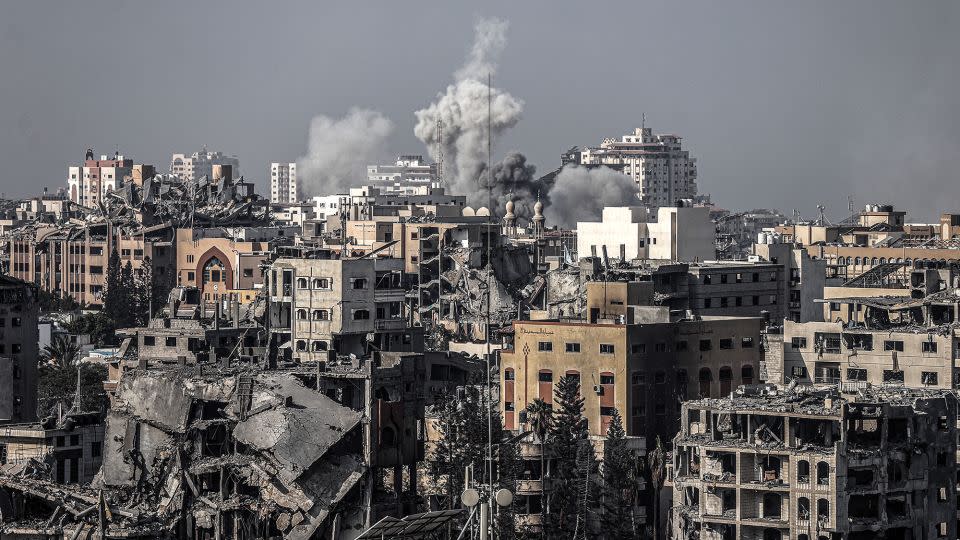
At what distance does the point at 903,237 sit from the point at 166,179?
45.8 meters

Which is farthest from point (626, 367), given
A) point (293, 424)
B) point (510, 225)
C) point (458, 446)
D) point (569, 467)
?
point (510, 225)

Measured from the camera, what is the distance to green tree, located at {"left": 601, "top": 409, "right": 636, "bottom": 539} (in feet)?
186

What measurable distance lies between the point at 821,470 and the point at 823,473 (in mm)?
74

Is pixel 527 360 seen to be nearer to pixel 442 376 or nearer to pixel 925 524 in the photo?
pixel 442 376

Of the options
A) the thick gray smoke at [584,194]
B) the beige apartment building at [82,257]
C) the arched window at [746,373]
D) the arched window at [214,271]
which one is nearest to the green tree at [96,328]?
the arched window at [214,271]

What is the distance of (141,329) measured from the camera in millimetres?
72750

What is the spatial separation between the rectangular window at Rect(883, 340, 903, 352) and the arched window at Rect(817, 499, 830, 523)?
12.7 metres

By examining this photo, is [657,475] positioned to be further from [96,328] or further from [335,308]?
[96,328]

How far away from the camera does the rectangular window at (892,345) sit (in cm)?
6328

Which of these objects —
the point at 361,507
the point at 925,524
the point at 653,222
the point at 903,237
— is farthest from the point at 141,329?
the point at 903,237

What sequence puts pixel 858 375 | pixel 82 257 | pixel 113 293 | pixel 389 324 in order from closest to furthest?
1. pixel 858 375
2. pixel 389 324
3. pixel 113 293
4. pixel 82 257

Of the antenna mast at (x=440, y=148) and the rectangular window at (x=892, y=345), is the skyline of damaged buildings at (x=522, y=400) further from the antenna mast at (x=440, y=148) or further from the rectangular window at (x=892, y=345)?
the antenna mast at (x=440, y=148)

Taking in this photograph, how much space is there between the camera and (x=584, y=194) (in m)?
166

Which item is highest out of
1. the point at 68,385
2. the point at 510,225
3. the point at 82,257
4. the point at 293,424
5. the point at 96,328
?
the point at 510,225
